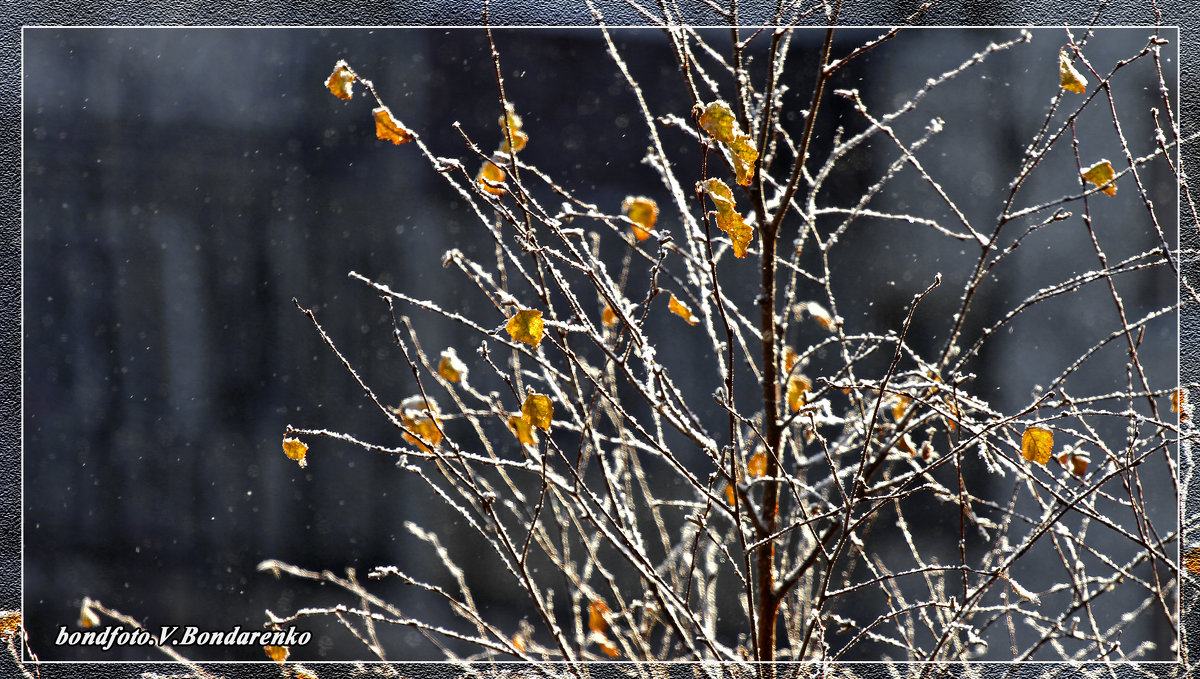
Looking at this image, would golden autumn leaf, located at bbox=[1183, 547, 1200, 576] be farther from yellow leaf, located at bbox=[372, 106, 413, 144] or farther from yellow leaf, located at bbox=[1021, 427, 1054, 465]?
yellow leaf, located at bbox=[372, 106, 413, 144]

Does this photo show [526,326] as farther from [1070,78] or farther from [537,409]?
[1070,78]

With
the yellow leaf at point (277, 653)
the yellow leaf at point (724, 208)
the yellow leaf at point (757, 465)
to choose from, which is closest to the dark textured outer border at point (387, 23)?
the yellow leaf at point (277, 653)

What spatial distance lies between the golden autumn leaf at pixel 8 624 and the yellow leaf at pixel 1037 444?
6.18ft

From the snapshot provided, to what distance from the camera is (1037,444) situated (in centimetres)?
105

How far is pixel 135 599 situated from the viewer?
1.84m

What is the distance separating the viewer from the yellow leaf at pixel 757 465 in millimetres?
1450

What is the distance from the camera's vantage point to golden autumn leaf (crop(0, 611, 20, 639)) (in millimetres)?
1566

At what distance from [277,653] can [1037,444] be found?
4.64 ft

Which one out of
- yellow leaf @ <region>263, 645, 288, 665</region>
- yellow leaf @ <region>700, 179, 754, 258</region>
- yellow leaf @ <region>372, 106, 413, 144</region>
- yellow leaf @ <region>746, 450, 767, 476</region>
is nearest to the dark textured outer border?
yellow leaf @ <region>263, 645, 288, 665</region>

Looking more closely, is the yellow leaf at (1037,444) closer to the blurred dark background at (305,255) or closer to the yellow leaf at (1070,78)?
the yellow leaf at (1070,78)

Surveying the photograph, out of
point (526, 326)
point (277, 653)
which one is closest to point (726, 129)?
point (526, 326)

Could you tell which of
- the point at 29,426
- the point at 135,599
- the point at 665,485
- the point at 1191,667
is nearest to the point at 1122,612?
the point at 1191,667

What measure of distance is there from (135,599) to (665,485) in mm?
1458

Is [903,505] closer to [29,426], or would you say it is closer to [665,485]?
[665,485]
